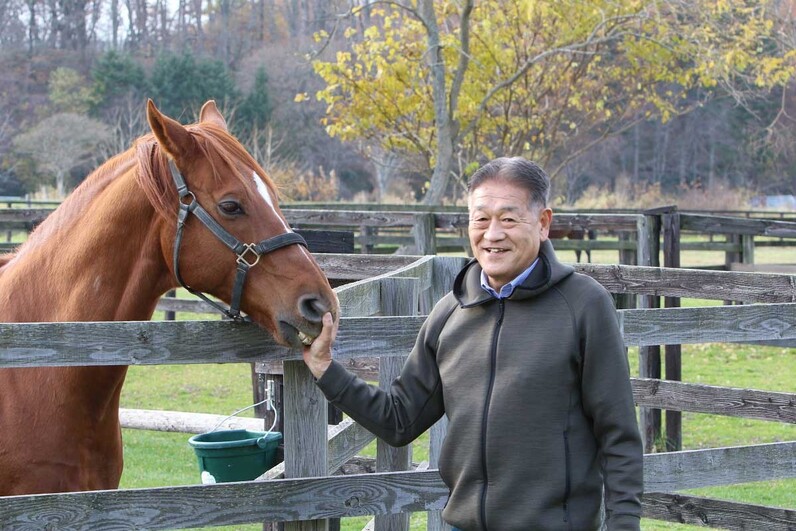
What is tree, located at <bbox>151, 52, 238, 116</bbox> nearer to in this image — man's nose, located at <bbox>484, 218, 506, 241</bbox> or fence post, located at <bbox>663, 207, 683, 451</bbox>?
fence post, located at <bbox>663, 207, 683, 451</bbox>

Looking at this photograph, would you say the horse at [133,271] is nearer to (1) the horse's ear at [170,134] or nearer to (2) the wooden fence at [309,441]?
(1) the horse's ear at [170,134]

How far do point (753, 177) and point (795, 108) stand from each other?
7.97 meters

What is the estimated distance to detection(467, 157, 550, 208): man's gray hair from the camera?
2453 mm

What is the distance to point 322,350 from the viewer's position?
8.84 feet

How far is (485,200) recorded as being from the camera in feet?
8.11

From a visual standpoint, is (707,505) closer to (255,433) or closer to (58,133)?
(255,433)

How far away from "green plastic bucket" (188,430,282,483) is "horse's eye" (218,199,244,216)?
1163mm

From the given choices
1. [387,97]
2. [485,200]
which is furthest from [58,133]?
[485,200]

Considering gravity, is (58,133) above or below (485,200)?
above

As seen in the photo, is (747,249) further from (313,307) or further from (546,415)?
(546,415)

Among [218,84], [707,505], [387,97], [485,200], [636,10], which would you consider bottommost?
[707,505]

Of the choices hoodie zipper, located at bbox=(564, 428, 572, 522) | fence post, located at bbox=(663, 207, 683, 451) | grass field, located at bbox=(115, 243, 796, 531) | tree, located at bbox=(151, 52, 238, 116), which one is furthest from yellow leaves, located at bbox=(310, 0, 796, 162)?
tree, located at bbox=(151, 52, 238, 116)

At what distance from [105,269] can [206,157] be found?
58cm

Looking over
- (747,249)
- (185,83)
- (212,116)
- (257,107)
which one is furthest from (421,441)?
(185,83)
